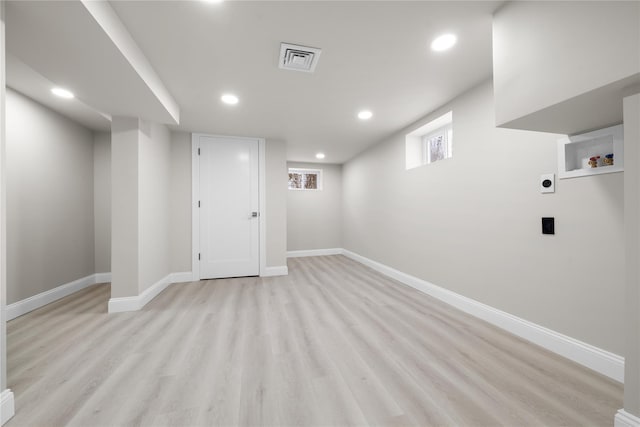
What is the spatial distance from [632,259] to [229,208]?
4.08 meters

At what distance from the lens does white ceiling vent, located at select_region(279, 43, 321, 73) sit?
1.84 m

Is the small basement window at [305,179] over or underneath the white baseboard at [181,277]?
over

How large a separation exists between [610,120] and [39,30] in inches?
131

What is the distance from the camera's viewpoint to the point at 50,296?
281 centimetres

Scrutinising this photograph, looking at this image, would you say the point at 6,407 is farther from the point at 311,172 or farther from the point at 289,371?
the point at 311,172

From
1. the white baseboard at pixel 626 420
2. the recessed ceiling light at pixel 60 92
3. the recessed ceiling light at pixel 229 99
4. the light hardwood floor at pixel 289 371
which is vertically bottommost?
the light hardwood floor at pixel 289 371

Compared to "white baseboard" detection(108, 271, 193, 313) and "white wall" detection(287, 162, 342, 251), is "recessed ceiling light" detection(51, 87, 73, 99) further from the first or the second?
"white wall" detection(287, 162, 342, 251)

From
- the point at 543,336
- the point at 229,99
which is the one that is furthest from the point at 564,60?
the point at 229,99

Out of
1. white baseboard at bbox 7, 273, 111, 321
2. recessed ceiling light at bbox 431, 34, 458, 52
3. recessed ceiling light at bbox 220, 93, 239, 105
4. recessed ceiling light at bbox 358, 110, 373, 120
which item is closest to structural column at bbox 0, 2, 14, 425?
recessed ceiling light at bbox 220, 93, 239, 105

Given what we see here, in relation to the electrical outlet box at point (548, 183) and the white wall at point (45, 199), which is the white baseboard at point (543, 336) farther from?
the white wall at point (45, 199)

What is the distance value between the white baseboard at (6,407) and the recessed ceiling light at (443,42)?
326cm

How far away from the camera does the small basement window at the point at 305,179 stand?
5969 mm

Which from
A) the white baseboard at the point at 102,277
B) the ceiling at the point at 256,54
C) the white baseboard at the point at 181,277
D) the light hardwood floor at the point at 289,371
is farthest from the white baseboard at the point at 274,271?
the ceiling at the point at 256,54

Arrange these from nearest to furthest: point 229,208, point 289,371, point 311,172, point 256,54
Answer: point 289,371 < point 256,54 < point 229,208 < point 311,172
